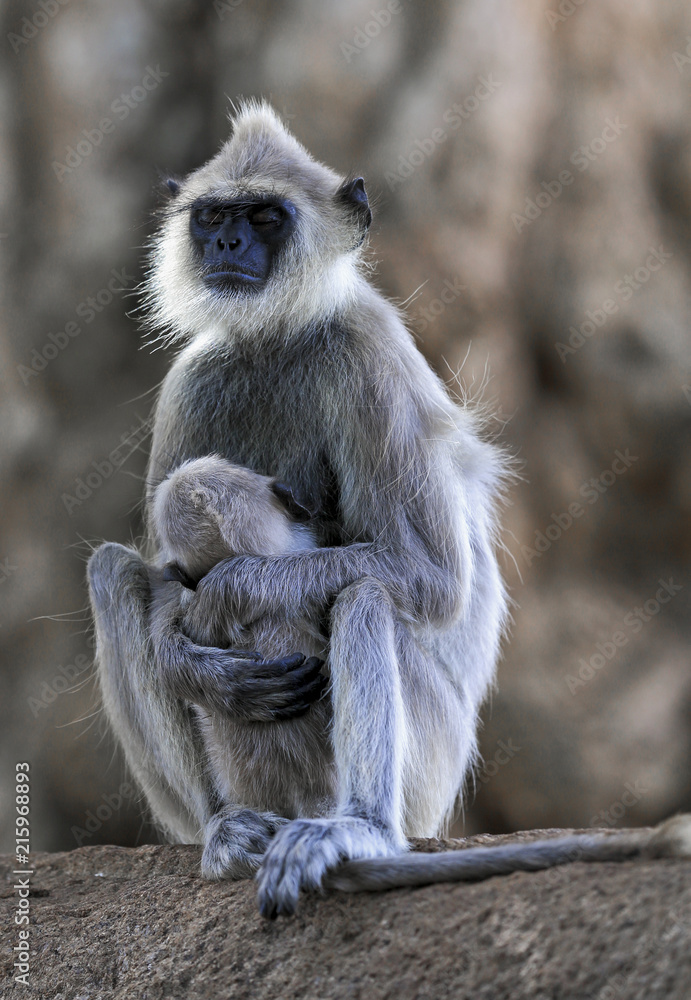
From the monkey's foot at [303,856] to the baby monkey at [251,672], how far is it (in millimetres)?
490

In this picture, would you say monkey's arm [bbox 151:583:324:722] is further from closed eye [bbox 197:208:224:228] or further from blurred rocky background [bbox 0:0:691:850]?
blurred rocky background [bbox 0:0:691:850]

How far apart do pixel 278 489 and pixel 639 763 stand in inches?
173

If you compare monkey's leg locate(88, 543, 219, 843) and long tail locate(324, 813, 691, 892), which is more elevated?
monkey's leg locate(88, 543, 219, 843)

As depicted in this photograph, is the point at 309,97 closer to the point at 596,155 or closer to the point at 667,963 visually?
the point at 596,155

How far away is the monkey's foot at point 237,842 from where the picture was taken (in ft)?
10.7

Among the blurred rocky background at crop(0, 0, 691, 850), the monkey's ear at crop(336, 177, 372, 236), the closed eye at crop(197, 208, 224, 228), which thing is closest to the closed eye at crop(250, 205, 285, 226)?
the closed eye at crop(197, 208, 224, 228)

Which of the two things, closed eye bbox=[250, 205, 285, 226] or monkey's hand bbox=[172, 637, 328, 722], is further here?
closed eye bbox=[250, 205, 285, 226]

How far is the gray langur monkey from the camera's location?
121 inches

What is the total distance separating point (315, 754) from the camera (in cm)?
340

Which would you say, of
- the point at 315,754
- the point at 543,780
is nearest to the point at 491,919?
the point at 315,754

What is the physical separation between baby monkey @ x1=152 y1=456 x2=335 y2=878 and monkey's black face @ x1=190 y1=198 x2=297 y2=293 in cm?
71

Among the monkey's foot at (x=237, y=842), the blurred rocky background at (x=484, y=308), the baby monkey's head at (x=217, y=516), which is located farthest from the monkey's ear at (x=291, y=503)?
the blurred rocky background at (x=484, y=308)

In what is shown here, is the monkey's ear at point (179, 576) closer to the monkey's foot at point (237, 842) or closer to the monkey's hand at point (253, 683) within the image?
the monkey's hand at point (253, 683)

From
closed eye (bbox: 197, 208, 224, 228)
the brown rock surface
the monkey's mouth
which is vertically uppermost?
closed eye (bbox: 197, 208, 224, 228)
